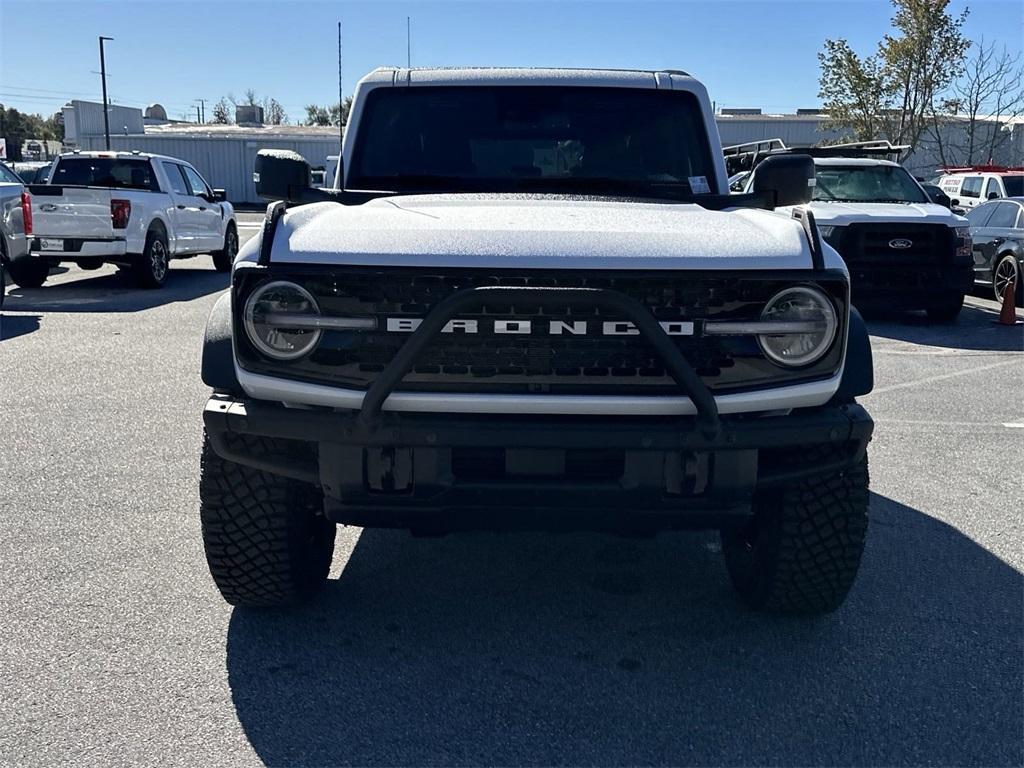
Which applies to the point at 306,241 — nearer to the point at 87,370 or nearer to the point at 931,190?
the point at 87,370

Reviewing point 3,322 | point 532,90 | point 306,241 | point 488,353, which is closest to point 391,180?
point 532,90

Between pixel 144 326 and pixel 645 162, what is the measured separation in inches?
300

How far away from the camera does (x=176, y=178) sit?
1538 cm

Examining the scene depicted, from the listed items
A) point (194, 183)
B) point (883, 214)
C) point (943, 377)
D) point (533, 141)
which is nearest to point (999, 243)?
point (883, 214)

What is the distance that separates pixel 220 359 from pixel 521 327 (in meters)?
0.96

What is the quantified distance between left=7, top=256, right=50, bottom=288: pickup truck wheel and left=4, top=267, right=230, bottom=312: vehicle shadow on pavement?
0.13 metres

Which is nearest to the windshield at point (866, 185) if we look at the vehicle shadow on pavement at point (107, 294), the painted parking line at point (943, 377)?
the painted parking line at point (943, 377)

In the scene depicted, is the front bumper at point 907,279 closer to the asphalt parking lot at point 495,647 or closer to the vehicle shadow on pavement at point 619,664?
the asphalt parking lot at point 495,647

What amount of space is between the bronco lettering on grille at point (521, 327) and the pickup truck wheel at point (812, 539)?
0.78 meters

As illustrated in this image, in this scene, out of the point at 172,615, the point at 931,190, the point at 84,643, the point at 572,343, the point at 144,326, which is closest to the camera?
the point at 572,343

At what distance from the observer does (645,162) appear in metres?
4.49

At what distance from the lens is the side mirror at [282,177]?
4.07m

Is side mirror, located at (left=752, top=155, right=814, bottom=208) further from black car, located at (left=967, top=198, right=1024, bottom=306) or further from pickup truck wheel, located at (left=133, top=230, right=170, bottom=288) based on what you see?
pickup truck wheel, located at (left=133, top=230, right=170, bottom=288)

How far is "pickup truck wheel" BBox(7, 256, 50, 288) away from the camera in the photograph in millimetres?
13828
